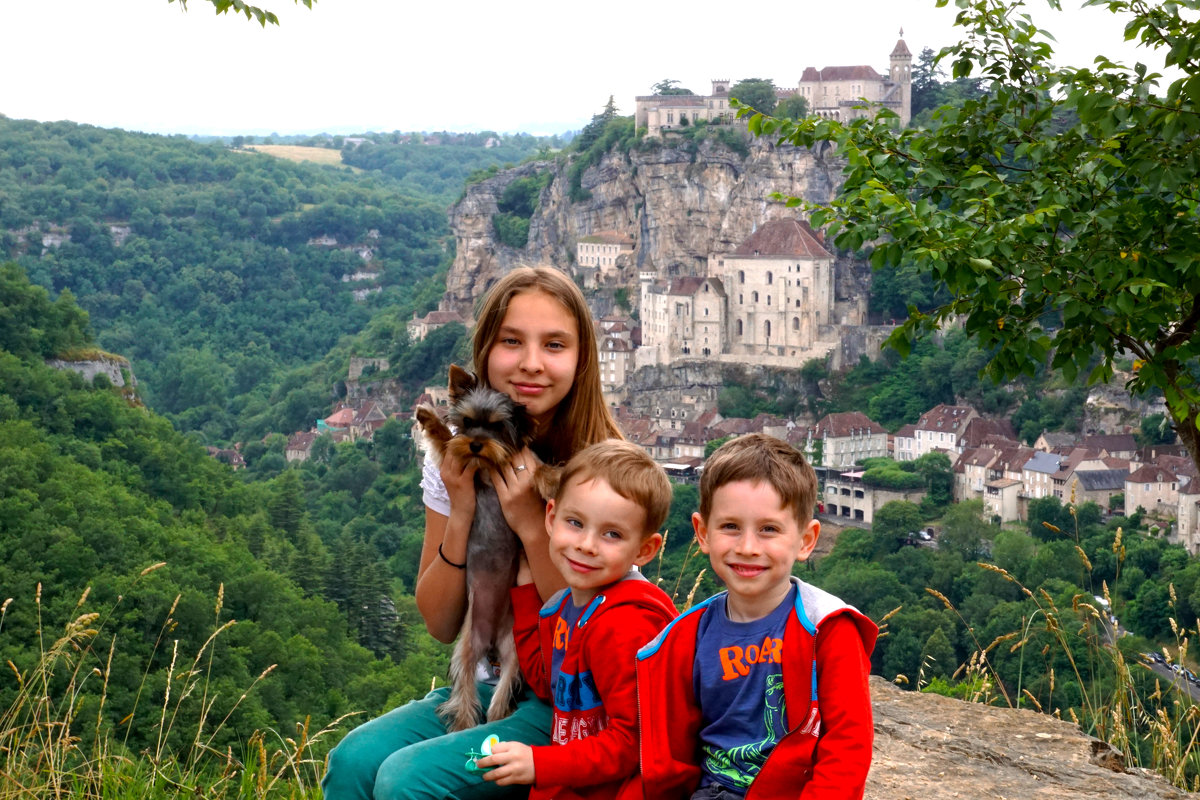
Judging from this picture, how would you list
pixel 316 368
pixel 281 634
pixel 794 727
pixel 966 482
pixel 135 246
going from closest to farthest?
pixel 794 727, pixel 281 634, pixel 966 482, pixel 316 368, pixel 135 246

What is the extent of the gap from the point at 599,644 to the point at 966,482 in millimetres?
44568

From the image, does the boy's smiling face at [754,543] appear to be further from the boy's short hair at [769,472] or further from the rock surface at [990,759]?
the rock surface at [990,759]

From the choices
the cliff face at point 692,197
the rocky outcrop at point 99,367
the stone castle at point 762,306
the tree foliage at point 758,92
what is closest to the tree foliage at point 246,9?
the rocky outcrop at point 99,367

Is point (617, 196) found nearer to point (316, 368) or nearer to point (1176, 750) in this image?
point (316, 368)

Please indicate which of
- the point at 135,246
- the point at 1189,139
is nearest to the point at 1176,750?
the point at 1189,139

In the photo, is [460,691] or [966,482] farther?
[966,482]

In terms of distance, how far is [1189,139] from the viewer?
160 inches

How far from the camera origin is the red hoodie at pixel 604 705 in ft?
9.25

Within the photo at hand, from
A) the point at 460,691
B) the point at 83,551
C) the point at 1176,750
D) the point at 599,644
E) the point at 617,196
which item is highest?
the point at 617,196

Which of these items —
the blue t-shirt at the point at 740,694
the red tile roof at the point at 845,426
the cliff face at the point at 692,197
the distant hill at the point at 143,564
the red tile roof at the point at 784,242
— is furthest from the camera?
the cliff face at the point at 692,197

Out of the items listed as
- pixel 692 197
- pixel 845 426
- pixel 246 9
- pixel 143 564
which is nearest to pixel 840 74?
pixel 692 197

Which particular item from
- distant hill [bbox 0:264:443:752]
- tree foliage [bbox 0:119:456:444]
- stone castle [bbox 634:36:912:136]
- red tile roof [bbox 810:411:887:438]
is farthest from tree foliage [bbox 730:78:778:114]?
distant hill [bbox 0:264:443:752]

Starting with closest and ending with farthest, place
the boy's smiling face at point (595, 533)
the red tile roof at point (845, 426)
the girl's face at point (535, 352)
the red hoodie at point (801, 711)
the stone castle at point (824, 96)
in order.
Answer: the red hoodie at point (801, 711), the boy's smiling face at point (595, 533), the girl's face at point (535, 352), the red tile roof at point (845, 426), the stone castle at point (824, 96)

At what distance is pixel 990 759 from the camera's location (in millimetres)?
3941
